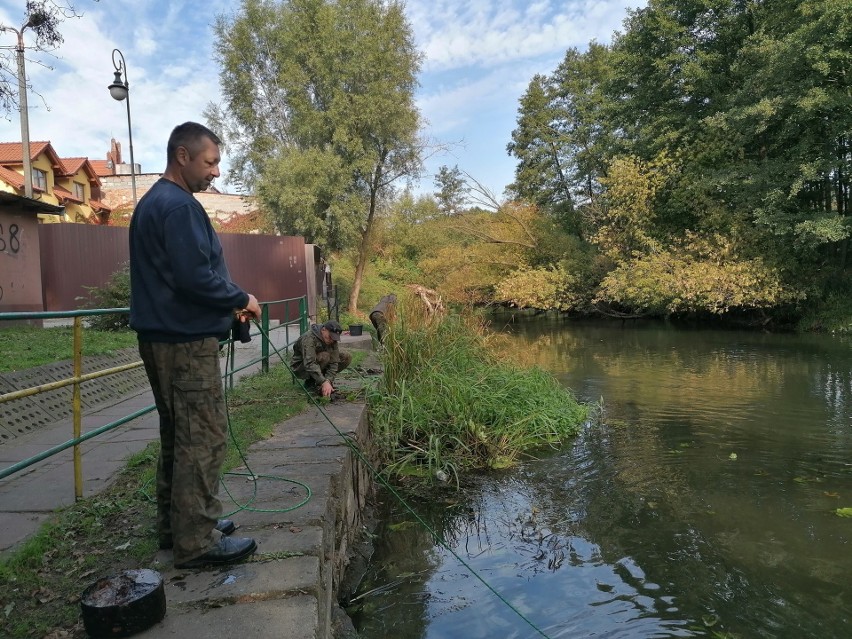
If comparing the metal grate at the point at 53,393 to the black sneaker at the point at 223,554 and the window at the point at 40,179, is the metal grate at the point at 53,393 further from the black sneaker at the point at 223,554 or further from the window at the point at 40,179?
the window at the point at 40,179

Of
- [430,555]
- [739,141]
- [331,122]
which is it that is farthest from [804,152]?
[430,555]

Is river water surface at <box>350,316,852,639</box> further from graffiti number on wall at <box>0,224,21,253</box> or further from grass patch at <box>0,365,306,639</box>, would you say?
graffiti number on wall at <box>0,224,21,253</box>

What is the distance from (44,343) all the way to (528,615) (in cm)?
818

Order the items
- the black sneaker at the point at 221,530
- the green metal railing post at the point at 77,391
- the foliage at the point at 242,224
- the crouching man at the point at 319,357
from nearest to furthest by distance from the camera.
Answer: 1. the black sneaker at the point at 221,530
2. the green metal railing post at the point at 77,391
3. the crouching man at the point at 319,357
4. the foliage at the point at 242,224

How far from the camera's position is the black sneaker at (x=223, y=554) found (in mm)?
2320

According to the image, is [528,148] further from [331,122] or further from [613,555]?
[613,555]

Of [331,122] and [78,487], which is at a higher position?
[331,122]

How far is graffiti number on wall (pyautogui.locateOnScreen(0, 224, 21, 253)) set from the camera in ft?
34.6

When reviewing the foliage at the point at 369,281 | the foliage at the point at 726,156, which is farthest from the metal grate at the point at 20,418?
the foliage at the point at 369,281

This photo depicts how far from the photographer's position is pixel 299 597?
2.12m

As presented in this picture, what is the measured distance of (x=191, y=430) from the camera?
2.26 meters

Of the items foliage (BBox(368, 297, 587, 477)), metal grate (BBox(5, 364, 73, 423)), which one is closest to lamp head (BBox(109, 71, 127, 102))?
metal grate (BBox(5, 364, 73, 423))

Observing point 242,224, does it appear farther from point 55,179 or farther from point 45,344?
point 45,344

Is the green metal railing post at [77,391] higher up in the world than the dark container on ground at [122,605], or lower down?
higher up
